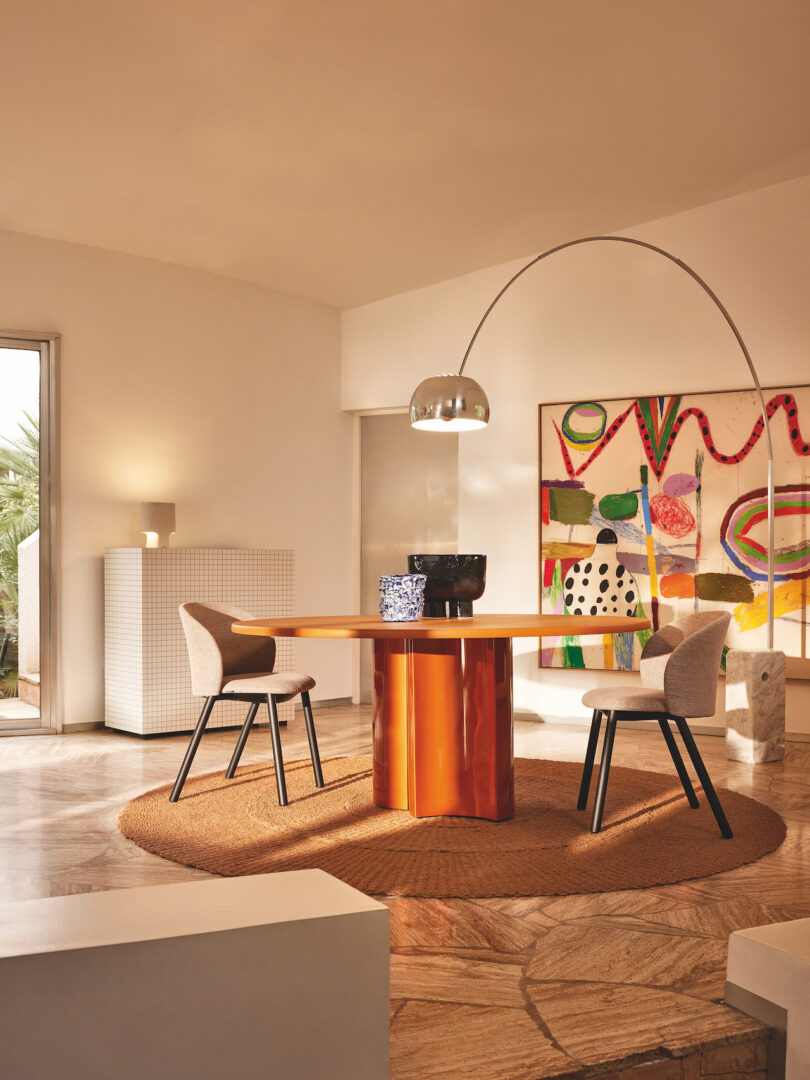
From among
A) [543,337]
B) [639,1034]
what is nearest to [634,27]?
[543,337]

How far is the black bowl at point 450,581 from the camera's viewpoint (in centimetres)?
378

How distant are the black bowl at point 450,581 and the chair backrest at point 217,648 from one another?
2.81ft

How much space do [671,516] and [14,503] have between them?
3.78 m

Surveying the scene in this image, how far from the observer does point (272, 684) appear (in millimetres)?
3936

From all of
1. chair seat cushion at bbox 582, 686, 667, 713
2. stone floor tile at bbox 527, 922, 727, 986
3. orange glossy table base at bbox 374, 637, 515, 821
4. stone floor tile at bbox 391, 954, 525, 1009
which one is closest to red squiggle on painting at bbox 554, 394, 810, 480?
chair seat cushion at bbox 582, 686, 667, 713

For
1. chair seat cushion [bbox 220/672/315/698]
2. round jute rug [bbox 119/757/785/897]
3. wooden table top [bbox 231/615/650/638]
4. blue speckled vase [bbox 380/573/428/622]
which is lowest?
round jute rug [bbox 119/757/785/897]

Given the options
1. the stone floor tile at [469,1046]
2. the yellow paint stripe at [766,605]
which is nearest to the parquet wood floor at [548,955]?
the stone floor tile at [469,1046]

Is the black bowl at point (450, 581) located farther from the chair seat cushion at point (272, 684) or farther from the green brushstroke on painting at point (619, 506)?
the green brushstroke on painting at point (619, 506)

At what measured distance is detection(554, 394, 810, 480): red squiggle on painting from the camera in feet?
18.3

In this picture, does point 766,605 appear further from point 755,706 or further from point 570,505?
point 570,505

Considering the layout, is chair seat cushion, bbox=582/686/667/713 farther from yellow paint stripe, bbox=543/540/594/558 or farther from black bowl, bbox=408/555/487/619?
yellow paint stripe, bbox=543/540/594/558

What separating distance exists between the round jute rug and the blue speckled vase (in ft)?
2.37

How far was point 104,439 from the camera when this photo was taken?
6051 mm

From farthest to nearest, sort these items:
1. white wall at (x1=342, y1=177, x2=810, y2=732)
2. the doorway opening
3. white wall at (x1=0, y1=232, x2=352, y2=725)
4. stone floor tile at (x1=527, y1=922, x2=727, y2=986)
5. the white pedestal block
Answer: white wall at (x1=0, y1=232, x2=352, y2=725) < the doorway opening < white wall at (x1=342, y1=177, x2=810, y2=732) < stone floor tile at (x1=527, y1=922, x2=727, y2=986) < the white pedestal block
